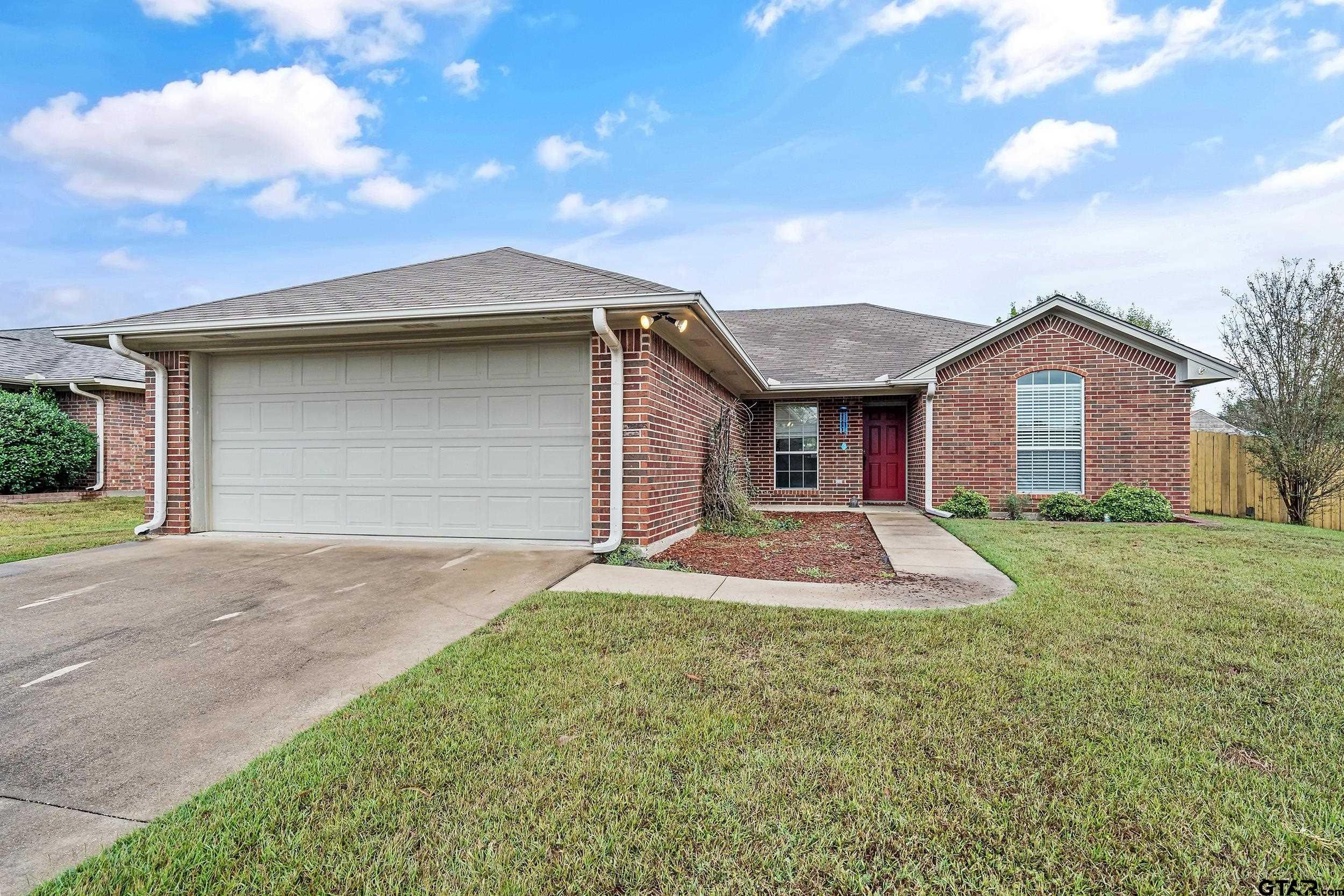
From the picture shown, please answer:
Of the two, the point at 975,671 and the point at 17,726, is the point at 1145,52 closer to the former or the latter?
the point at 975,671

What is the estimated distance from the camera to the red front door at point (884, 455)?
44.6ft

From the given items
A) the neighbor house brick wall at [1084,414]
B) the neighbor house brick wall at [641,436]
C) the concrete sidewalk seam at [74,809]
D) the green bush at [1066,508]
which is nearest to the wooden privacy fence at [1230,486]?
the neighbor house brick wall at [1084,414]

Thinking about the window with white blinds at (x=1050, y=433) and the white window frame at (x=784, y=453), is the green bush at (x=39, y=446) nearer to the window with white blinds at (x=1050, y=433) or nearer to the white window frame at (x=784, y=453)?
the white window frame at (x=784, y=453)

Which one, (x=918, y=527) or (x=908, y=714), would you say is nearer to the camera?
(x=908, y=714)

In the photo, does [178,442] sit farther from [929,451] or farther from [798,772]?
[929,451]

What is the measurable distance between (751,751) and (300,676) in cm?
252

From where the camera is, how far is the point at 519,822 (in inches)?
77.9

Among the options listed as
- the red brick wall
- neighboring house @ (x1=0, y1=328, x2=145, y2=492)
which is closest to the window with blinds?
the red brick wall

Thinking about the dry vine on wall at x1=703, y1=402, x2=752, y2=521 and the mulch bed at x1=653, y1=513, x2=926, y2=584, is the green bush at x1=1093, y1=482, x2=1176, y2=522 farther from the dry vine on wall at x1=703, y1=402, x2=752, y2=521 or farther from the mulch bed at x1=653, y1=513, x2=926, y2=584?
the dry vine on wall at x1=703, y1=402, x2=752, y2=521

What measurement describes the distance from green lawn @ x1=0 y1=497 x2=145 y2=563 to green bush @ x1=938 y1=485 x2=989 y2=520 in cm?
1267

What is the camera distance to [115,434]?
47.8 feet

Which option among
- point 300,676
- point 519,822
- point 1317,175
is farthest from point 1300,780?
point 1317,175

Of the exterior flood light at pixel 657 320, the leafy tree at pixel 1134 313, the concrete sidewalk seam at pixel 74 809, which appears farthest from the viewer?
the leafy tree at pixel 1134 313

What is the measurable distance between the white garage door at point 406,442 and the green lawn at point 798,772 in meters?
3.05
